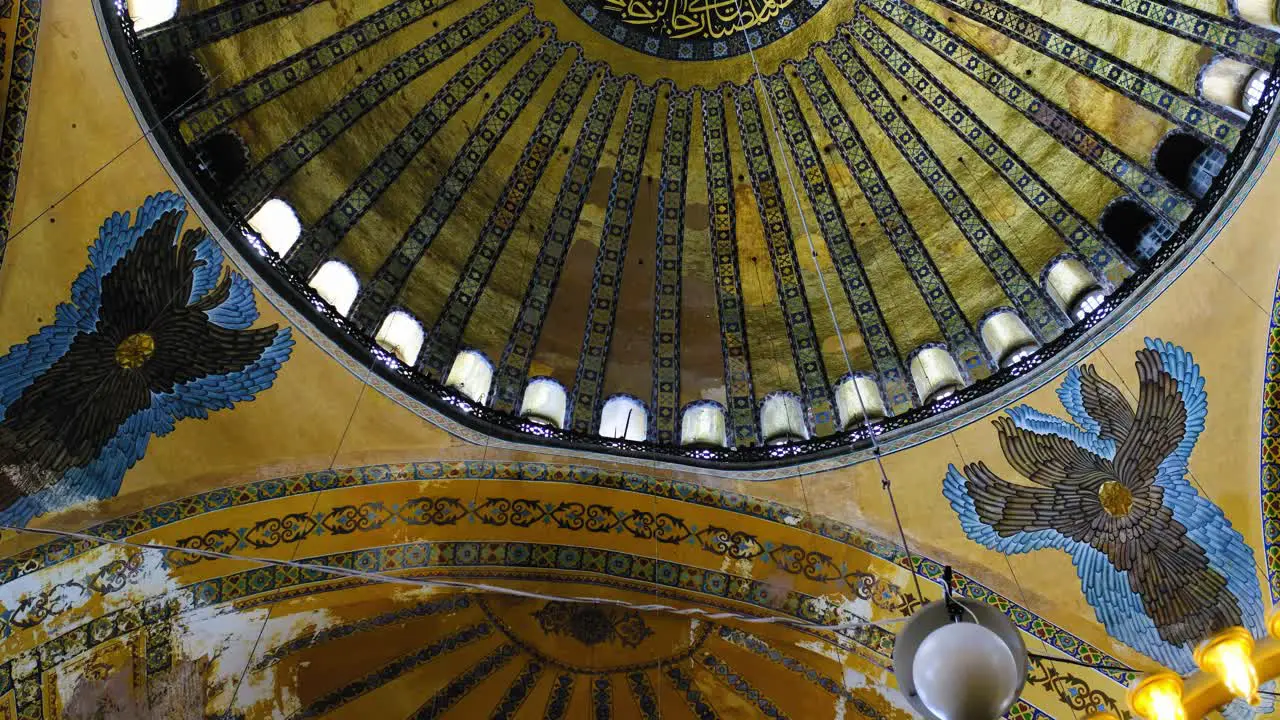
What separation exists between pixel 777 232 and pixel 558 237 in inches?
78.0

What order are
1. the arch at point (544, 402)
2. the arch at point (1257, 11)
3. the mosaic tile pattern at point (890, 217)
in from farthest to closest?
the mosaic tile pattern at point (890, 217) < the arch at point (544, 402) < the arch at point (1257, 11)

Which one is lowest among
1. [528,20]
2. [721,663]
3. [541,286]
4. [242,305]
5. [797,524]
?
[721,663]

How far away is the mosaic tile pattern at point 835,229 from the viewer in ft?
30.5

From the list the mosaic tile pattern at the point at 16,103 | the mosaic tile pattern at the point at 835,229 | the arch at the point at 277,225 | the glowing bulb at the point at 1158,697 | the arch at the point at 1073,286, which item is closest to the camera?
the glowing bulb at the point at 1158,697

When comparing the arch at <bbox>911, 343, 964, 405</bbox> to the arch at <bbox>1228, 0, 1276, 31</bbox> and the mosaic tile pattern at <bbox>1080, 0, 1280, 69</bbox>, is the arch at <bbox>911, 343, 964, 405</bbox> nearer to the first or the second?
the mosaic tile pattern at <bbox>1080, 0, 1280, 69</bbox>

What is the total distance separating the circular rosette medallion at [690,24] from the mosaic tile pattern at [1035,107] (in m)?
0.88

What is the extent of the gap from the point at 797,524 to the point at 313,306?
3.98 meters

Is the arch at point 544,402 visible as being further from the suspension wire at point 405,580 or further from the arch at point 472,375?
the suspension wire at point 405,580

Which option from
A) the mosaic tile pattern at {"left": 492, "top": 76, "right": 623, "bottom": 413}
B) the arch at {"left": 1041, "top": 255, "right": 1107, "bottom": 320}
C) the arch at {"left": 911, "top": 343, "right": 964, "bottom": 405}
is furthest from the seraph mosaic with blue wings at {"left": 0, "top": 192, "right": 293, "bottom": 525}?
the arch at {"left": 1041, "top": 255, "right": 1107, "bottom": 320}

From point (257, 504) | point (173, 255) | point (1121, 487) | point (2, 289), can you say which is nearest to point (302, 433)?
point (257, 504)

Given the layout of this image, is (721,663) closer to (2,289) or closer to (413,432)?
(413,432)

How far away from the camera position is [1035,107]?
916 centimetres

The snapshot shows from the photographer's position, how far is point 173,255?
24.5 ft

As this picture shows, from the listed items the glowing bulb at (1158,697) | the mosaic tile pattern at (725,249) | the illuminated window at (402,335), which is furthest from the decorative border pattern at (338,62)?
the glowing bulb at (1158,697)
